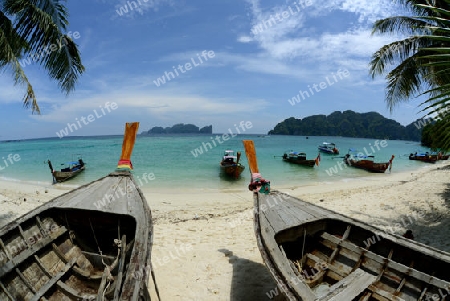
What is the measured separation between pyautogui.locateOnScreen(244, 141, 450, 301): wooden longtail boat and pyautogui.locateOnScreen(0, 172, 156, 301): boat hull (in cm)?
216

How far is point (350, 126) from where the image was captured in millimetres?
167625

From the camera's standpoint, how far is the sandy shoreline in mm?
5609

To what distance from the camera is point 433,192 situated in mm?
13000

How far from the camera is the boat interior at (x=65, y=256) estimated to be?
14.2 feet

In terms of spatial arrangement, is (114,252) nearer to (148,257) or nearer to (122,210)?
(122,210)

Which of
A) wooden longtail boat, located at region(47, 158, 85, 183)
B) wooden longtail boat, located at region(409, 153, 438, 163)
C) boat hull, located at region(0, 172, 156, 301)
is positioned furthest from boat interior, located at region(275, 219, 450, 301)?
wooden longtail boat, located at region(409, 153, 438, 163)

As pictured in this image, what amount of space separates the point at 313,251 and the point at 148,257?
358 cm

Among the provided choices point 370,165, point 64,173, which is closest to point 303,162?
point 370,165

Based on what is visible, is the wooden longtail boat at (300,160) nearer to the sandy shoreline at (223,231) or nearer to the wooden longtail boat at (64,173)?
the sandy shoreline at (223,231)

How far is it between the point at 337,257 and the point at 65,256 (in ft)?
18.7

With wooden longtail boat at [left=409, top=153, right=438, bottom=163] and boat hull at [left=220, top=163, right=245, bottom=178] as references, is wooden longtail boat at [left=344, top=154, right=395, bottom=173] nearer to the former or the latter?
wooden longtail boat at [left=409, top=153, right=438, bottom=163]

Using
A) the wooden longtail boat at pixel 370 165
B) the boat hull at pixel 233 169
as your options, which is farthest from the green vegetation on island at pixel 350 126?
the boat hull at pixel 233 169

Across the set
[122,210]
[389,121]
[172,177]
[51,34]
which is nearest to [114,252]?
[122,210]

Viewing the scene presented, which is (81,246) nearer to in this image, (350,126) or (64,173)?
(64,173)
